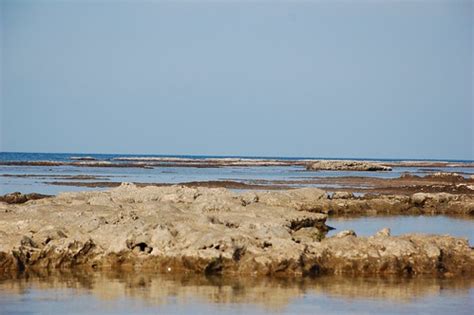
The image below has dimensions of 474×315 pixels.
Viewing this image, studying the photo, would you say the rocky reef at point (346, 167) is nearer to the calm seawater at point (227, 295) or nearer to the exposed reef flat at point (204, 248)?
the exposed reef flat at point (204, 248)

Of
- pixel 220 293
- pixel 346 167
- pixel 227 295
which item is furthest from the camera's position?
pixel 346 167

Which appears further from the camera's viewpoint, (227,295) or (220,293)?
(220,293)

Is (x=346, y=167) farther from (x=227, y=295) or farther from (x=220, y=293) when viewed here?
(x=227, y=295)

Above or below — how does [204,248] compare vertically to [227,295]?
above

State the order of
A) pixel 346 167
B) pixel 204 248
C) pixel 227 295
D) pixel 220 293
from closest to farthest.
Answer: pixel 227 295
pixel 220 293
pixel 204 248
pixel 346 167

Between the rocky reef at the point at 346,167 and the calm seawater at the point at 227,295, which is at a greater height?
the rocky reef at the point at 346,167

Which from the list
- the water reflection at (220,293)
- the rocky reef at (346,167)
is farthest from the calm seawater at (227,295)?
the rocky reef at (346,167)

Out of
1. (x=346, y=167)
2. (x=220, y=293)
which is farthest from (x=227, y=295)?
(x=346, y=167)

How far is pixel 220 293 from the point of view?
1430 cm

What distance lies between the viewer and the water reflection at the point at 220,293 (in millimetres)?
13227

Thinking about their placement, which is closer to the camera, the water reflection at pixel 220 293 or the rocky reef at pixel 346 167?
the water reflection at pixel 220 293

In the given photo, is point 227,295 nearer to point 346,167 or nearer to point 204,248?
point 204,248

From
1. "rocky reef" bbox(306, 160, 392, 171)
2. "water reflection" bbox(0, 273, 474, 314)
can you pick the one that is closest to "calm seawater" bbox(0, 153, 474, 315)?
"water reflection" bbox(0, 273, 474, 314)

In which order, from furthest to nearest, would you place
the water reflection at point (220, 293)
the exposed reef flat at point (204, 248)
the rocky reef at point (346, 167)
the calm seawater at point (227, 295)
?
the rocky reef at point (346, 167) → the exposed reef flat at point (204, 248) → the water reflection at point (220, 293) → the calm seawater at point (227, 295)
